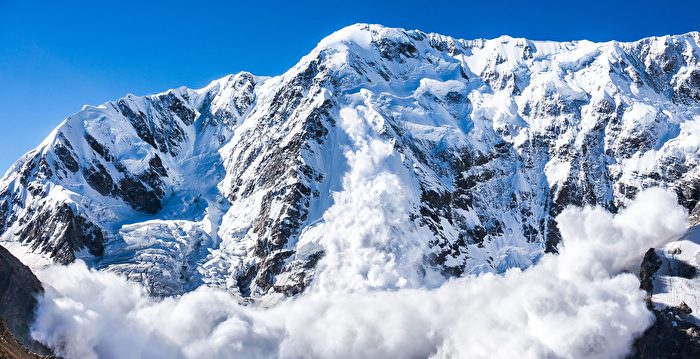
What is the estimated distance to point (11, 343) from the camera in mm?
141250

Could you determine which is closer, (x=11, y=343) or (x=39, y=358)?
(x=11, y=343)

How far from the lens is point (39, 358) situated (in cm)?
15275

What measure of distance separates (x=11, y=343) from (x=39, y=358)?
1261 centimetres
